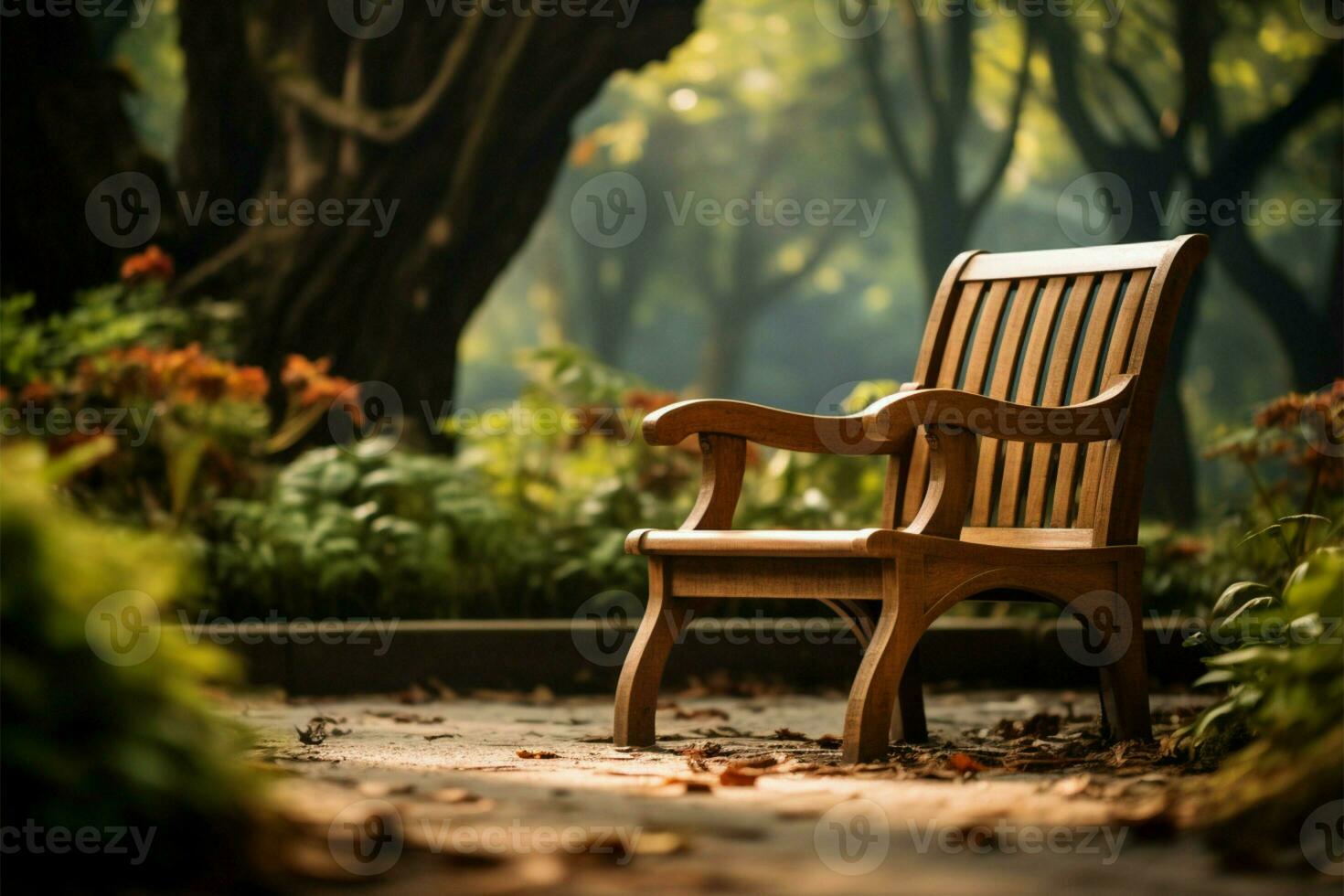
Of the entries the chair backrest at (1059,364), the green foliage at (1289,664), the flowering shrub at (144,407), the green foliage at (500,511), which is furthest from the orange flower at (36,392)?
the green foliage at (1289,664)

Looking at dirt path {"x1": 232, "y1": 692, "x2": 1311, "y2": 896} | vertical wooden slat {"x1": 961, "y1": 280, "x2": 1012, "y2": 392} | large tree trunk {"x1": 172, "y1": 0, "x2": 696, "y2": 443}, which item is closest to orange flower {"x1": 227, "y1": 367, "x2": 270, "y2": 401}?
large tree trunk {"x1": 172, "y1": 0, "x2": 696, "y2": 443}

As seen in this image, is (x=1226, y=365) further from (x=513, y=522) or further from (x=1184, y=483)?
(x=513, y=522)

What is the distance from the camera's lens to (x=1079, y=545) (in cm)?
393

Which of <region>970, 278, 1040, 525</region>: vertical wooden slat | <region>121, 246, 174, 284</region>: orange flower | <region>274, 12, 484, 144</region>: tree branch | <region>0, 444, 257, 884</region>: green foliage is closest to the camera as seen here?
<region>0, 444, 257, 884</region>: green foliage

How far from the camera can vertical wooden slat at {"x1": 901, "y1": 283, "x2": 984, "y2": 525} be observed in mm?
4363

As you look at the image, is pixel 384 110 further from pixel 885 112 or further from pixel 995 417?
pixel 885 112

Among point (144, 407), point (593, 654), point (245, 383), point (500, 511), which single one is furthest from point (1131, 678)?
point (144, 407)

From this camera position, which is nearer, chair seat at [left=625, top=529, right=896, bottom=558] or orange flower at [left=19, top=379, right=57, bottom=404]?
chair seat at [left=625, top=529, right=896, bottom=558]

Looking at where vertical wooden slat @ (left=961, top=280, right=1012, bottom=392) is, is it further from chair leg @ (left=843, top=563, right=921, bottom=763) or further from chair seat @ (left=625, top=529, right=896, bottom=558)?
chair leg @ (left=843, top=563, right=921, bottom=763)

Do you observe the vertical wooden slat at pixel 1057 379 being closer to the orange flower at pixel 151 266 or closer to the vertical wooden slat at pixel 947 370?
the vertical wooden slat at pixel 947 370

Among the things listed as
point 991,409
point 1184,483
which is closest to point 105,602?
point 991,409

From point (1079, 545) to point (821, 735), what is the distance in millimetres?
1018

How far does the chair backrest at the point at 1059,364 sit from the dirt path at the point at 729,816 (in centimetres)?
61

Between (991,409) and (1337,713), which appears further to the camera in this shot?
(991,409)
